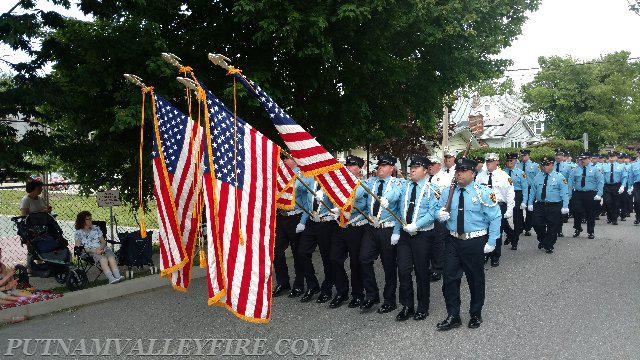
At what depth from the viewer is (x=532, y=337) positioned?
6.07 m

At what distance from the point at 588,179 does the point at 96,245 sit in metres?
11.1

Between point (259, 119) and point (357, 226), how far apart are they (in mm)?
4641

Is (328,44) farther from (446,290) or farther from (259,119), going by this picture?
(446,290)

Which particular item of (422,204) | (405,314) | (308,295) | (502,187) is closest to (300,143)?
(422,204)

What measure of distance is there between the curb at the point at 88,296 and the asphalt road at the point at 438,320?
0.18 meters

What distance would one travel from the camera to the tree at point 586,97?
49.1 m

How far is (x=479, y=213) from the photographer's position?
6605mm

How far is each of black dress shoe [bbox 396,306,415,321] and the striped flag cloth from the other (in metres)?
1.89

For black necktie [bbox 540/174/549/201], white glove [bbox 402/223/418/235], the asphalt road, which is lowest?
the asphalt road

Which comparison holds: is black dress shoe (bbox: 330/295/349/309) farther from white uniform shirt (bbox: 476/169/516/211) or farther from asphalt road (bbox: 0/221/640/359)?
white uniform shirt (bbox: 476/169/516/211)

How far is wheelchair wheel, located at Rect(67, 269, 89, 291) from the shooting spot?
8.82 metres

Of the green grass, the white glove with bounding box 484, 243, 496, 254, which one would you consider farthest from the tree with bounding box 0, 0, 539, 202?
the white glove with bounding box 484, 243, 496, 254

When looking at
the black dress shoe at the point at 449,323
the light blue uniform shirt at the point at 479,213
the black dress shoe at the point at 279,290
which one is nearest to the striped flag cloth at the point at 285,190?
the black dress shoe at the point at 279,290

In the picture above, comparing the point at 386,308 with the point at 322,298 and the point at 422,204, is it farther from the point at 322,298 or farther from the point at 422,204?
the point at 422,204
